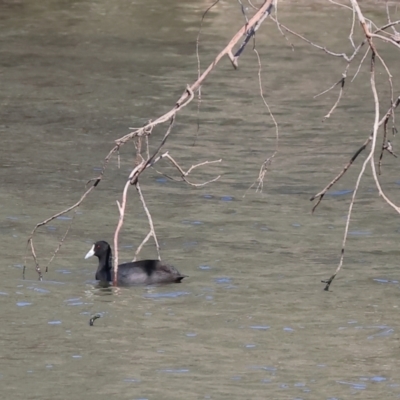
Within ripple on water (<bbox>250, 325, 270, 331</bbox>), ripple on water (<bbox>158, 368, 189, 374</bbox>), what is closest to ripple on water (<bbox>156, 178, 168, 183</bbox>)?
ripple on water (<bbox>250, 325, 270, 331</bbox>)

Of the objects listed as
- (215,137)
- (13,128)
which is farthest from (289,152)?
(13,128)

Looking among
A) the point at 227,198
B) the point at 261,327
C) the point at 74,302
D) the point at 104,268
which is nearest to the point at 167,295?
the point at 74,302

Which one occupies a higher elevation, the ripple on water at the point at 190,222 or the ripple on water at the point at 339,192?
the ripple on water at the point at 190,222

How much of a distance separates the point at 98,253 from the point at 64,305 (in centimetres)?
144

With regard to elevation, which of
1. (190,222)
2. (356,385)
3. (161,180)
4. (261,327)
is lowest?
(161,180)

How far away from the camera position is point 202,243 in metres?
12.4

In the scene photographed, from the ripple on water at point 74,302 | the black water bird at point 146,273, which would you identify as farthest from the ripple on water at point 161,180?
the ripple on water at point 74,302

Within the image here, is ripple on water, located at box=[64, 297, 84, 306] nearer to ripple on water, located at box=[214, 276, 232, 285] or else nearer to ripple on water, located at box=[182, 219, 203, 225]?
ripple on water, located at box=[214, 276, 232, 285]

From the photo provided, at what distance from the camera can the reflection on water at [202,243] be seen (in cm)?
882

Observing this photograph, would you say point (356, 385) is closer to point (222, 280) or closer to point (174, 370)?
point (174, 370)

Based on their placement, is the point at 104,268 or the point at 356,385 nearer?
the point at 356,385

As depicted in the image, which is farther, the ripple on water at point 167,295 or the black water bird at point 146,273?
the black water bird at point 146,273

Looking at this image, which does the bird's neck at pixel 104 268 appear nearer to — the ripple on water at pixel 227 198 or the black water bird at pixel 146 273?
the black water bird at pixel 146 273

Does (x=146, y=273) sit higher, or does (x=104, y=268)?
(x=146, y=273)
